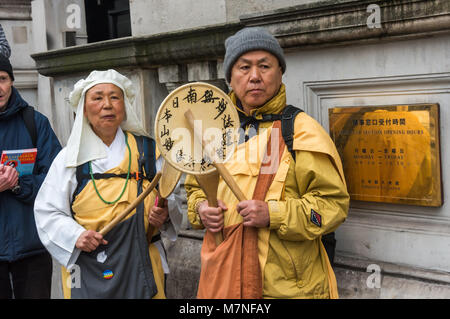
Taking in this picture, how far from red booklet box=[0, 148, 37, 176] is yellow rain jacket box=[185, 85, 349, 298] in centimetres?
156

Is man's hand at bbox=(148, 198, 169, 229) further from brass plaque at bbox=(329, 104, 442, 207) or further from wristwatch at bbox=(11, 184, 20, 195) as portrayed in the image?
brass plaque at bbox=(329, 104, 442, 207)

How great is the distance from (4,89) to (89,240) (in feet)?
4.41

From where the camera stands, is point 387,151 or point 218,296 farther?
point 387,151

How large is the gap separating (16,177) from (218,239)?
151 cm

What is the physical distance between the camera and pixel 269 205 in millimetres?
2494

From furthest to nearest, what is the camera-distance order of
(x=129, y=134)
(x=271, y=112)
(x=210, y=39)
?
(x=210, y=39) → (x=129, y=134) → (x=271, y=112)

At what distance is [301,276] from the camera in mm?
2559

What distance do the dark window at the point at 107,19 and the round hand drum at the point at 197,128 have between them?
3485 mm

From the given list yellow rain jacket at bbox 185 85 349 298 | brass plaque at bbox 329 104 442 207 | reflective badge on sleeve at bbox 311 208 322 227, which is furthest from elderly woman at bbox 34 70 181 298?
brass plaque at bbox 329 104 442 207

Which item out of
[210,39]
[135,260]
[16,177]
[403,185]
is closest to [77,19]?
[210,39]

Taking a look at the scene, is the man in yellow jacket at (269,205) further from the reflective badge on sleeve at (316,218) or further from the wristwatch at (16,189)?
the wristwatch at (16,189)

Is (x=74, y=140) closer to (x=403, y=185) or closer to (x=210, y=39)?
(x=210, y=39)

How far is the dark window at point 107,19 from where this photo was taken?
589cm

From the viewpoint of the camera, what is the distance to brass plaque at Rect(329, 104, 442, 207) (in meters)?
3.09
